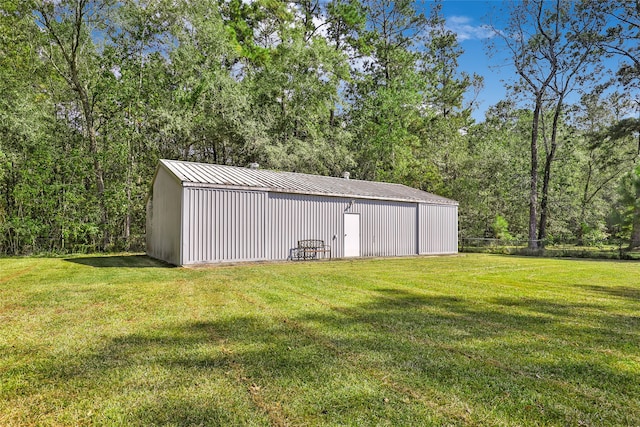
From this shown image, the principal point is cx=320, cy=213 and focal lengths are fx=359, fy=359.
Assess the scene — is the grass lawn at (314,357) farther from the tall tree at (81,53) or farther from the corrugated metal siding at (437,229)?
the tall tree at (81,53)

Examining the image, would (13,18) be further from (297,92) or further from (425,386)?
(425,386)

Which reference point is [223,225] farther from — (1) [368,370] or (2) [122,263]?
(1) [368,370]

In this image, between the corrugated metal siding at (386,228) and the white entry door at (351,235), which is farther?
the corrugated metal siding at (386,228)

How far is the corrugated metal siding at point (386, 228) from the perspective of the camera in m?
A: 14.2

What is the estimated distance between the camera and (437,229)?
16.8 meters

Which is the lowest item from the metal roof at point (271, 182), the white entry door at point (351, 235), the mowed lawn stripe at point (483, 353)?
the mowed lawn stripe at point (483, 353)

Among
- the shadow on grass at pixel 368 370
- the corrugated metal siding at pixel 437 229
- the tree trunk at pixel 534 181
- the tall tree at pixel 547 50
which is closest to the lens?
the shadow on grass at pixel 368 370

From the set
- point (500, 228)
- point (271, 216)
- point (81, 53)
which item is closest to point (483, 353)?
point (271, 216)

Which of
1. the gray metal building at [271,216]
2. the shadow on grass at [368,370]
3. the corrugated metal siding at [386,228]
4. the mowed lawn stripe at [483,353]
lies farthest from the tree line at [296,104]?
the mowed lawn stripe at [483,353]

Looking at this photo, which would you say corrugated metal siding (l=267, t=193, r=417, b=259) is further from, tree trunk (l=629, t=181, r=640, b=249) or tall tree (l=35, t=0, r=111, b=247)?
tree trunk (l=629, t=181, r=640, b=249)

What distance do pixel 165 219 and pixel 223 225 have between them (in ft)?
8.42

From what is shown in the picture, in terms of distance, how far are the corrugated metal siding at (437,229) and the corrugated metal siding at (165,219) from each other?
10295mm

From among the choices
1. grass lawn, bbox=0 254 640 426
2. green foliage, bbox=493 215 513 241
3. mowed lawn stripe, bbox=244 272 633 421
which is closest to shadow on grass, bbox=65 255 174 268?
grass lawn, bbox=0 254 640 426

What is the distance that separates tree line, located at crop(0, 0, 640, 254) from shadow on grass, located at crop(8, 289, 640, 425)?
14.2 metres
